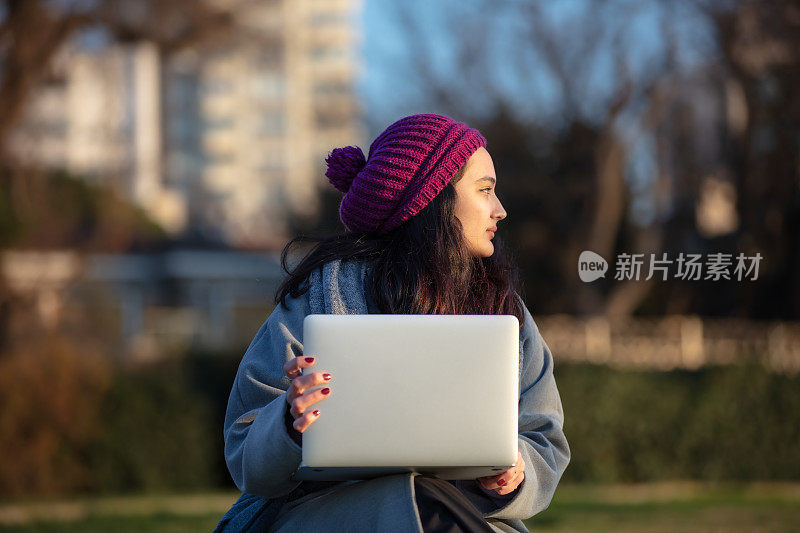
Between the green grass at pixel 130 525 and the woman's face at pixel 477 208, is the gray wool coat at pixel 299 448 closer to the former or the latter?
the woman's face at pixel 477 208

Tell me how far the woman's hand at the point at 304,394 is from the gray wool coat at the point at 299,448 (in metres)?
0.06

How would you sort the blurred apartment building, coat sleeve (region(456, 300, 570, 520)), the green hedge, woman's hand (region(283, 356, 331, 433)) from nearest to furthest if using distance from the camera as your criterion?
woman's hand (region(283, 356, 331, 433))
coat sleeve (region(456, 300, 570, 520))
the green hedge
the blurred apartment building

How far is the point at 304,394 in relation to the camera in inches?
72.7

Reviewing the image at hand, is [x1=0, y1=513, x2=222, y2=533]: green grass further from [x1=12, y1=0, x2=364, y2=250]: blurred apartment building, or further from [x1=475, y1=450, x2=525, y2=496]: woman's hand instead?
[x1=12, y1=0, x2=364, y2=250]: blurred apartment building

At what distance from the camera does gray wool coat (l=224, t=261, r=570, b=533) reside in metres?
1.95

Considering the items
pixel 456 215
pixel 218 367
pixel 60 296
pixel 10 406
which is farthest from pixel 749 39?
pixel 456 215

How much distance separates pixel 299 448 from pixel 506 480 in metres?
0.43

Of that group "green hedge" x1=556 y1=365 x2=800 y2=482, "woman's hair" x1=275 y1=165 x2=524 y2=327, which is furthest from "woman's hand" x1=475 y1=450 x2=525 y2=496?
→ "green hedge" x1=556 y1=365 x2=800 y2=482

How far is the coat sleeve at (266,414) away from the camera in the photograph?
1.92 meters

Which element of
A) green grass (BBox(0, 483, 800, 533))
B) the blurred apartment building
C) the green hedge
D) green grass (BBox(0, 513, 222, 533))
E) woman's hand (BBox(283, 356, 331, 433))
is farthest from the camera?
the blurred apartment building

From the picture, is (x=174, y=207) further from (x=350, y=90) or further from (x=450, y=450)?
(x=450, y=450)

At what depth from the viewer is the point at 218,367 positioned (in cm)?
1202

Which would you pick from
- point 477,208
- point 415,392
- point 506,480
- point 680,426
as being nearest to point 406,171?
point 477,208

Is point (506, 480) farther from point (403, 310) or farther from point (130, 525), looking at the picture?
point (130, 525)
